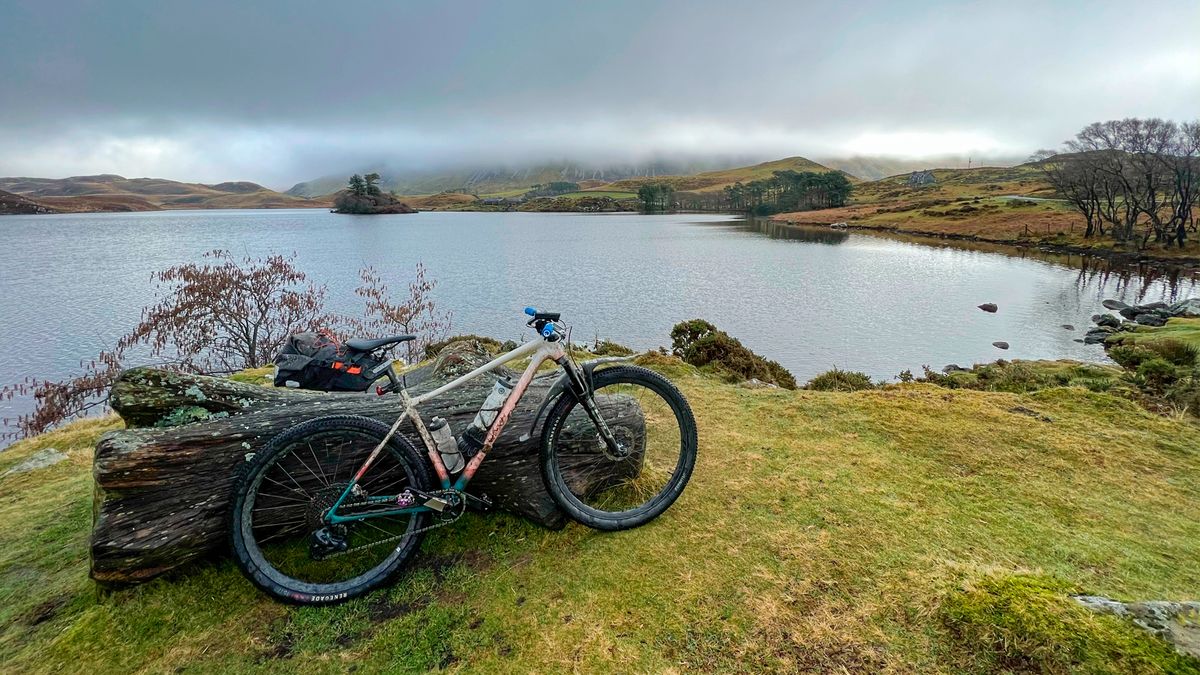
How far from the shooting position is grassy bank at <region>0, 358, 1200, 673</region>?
3.67 meters

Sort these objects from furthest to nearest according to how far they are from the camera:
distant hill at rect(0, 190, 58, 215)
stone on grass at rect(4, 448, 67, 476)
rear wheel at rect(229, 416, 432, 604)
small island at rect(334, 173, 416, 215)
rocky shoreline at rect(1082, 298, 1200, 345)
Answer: small island at rect(334, 173, 416, 215), distant hill at rect(0, 190, 58, 215), rocky shoreline at rect(1082, 298, 1200, 345), stone on grass at rect(4, 448, 67, 476), rear wheel at rect(229, 416, 432, 604)

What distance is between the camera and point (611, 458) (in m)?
5.46

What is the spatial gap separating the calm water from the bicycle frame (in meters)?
17.3

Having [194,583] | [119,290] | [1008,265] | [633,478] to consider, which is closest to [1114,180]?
[1008,265]

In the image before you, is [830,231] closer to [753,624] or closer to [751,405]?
[751,405]

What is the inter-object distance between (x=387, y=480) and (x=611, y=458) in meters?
2.19

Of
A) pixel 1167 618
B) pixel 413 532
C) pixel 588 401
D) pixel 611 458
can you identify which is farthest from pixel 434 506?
pixel 1167 618

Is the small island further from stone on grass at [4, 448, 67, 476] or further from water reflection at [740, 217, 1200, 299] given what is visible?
stone on grass at [4, 448, 67, 476]

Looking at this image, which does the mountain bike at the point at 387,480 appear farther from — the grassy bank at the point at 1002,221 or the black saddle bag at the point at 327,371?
the grassy bank at the point at 1002,221

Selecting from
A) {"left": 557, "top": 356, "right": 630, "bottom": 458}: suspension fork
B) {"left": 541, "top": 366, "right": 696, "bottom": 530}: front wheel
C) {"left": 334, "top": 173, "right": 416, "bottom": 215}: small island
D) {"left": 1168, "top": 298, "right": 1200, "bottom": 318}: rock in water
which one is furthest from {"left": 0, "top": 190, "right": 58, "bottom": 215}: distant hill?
{"left": 1168, "top": 298, "right": 1200, "bottom": 318}: rock in water

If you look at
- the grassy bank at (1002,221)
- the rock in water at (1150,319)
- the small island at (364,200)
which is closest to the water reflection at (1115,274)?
the grassy bank at (1002,221)

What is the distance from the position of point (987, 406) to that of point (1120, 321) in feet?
94.9

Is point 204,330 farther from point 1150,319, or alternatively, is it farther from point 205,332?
point 1150,319

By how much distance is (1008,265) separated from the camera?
4891cm
